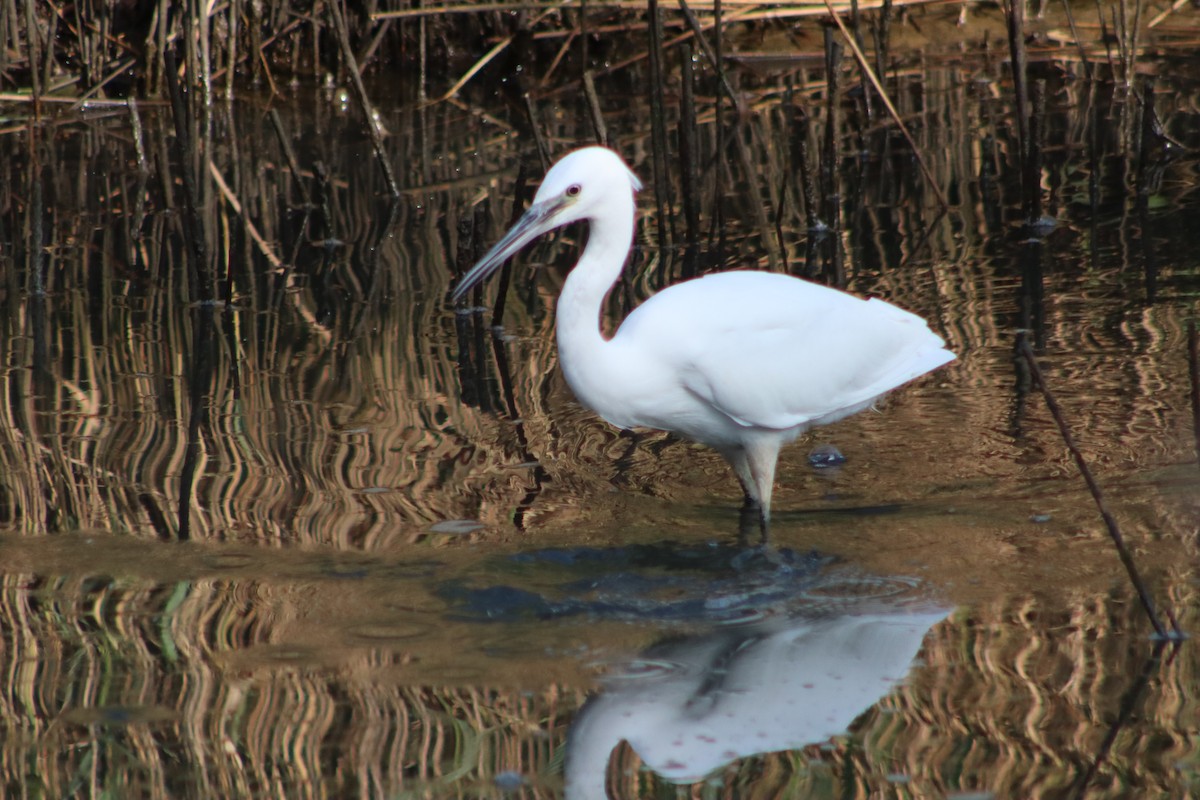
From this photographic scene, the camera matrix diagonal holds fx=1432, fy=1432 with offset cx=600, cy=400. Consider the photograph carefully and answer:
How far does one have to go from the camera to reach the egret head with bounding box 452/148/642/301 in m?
4.22

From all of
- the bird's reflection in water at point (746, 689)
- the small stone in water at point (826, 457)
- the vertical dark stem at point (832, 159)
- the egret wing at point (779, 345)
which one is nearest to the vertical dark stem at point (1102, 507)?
the bird's reflection in water at point (746, 689)

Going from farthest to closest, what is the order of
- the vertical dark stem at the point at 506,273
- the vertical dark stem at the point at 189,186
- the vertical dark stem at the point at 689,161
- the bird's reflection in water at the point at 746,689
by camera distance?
the vertical dark stem at the point at 689,161 → the vertical dark stem at the point at 189,186 → the vertical dark stem at the point at 506,273 → the bird's reflection in water at the point at 746,689

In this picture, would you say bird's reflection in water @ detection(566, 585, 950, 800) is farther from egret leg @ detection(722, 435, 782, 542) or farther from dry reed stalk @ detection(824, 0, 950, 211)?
dry reed stalk @ detection(824, 0, 950, 211)

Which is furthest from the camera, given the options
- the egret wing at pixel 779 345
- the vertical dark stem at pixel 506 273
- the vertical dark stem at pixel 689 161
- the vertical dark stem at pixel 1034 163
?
the vertical dark stem at pixel 1034 163

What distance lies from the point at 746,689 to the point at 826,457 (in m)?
1.79

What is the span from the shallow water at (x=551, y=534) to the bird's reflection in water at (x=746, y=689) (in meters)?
0.01

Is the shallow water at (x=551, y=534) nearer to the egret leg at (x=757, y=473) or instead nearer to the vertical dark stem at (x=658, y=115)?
the egret leg at (x=757, y=473)

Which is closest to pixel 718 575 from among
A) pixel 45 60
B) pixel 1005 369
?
pixel 1005 369

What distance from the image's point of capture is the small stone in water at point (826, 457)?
5086 mm

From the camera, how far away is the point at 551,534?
4.48 metres

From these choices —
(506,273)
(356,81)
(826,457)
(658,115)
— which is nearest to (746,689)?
(826,457)

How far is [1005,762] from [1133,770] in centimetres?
26

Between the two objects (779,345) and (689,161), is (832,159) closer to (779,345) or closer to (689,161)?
(689,161)

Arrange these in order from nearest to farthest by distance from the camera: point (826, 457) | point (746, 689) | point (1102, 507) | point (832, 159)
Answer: point (1102, 507)
point (746, 689)
point (826, 457)
point (832, 159)
